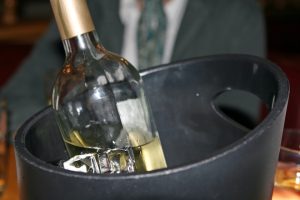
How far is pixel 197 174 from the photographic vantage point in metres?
0.27

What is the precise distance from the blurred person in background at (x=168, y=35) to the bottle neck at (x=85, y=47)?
2.55 feet

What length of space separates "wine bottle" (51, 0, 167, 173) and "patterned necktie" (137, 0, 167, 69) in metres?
0.80

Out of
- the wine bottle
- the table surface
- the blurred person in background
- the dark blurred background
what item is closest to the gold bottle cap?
the wine bottle

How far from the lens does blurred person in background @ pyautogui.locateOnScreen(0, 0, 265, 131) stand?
1241 mm

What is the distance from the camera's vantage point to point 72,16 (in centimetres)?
34

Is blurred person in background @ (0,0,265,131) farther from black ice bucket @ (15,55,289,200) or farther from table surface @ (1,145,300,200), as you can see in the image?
black ice bucket @ (15,55,289,200)

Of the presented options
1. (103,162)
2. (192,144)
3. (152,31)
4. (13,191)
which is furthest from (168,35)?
(103,162)

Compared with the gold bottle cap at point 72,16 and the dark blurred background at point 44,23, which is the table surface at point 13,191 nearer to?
the gold bottle cap at point 72,16

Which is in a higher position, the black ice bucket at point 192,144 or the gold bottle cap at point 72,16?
the gold bottle cap at point 72,16

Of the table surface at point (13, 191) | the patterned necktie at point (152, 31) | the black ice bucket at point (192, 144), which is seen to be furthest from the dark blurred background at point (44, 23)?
the black ice bucket at point (192, 144)

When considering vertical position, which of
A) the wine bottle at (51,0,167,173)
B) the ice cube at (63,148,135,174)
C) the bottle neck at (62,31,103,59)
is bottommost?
the ice cube at (63,148,135,174)

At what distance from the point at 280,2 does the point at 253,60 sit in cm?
273

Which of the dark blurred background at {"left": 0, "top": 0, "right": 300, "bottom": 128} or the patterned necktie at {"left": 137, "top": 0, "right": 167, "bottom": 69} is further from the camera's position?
the dark blurred background at {"left": 0, "top": 0, "right": 300, "bottom": 128}

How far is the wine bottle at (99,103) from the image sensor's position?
0.40 m
